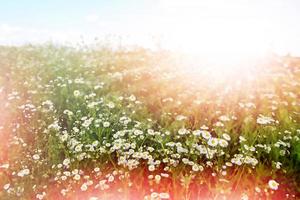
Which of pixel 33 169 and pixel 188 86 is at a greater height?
pixel 188 86

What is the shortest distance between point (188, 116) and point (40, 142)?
7.96 feet

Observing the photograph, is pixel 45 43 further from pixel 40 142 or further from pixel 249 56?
pixel 40 142

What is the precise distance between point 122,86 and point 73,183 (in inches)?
152

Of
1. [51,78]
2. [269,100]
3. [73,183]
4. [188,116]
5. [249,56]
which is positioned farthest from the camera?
[249,56]

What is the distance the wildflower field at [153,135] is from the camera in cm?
562

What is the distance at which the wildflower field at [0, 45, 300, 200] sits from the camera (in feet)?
18.4

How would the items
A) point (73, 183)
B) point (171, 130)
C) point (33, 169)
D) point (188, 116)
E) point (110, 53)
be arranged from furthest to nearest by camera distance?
point (110, 53) < point (188, 116) < point (171, 130) < point (33, 169) < point (73, 183)

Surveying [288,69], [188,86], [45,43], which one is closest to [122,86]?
[188,86]

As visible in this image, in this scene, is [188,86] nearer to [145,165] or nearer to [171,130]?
[171,130]

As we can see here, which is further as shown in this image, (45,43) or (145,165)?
(45,43)

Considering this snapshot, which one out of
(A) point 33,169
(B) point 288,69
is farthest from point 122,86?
(B) point 288,69

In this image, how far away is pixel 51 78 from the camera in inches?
405

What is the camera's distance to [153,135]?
6645 millimetres

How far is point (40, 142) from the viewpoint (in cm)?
711
